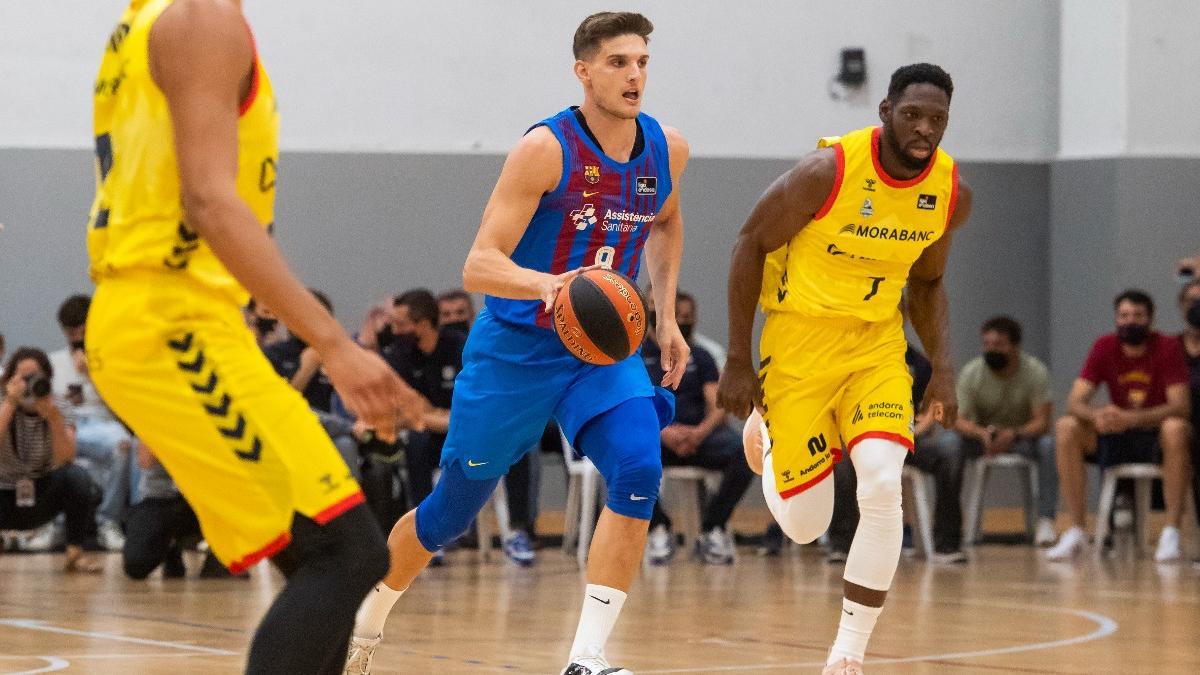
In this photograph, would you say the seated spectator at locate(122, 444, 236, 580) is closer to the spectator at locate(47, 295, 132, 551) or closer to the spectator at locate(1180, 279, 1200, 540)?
the spectator at locate(47, 295, 132, 551)

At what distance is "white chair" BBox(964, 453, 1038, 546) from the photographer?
481 inches

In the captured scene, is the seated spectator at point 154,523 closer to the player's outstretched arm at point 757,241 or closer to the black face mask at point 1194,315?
the player's outstretched arm at point 757,241

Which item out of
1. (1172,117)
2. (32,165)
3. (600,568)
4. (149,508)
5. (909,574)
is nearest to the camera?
(600,568)

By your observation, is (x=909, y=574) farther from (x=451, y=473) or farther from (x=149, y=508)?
(x=451, y=473)

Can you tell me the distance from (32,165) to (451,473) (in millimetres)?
8527

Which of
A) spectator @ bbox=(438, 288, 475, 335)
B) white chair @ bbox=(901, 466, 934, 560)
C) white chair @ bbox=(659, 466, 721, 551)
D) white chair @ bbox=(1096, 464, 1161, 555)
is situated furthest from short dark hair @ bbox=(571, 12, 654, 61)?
white chair @ bbox=(1096, 464, 1161, 555)

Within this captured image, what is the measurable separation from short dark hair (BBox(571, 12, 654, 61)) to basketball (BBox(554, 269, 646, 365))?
0.75 m

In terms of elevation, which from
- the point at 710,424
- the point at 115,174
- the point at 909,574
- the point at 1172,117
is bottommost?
the point at 909,574

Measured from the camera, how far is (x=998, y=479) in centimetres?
1430

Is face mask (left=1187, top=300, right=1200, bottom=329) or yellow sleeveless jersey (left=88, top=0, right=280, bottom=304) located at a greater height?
yellow sleeveless jersey (left=88, top=0, right=280, bottom=304)

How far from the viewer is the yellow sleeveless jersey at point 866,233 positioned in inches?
228

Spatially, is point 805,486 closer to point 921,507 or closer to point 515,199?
point 515,199

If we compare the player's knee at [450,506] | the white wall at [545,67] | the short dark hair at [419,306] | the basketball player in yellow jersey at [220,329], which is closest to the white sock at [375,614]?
the player's knee at [450,506]

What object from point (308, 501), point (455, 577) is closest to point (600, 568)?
point (308, 501)
